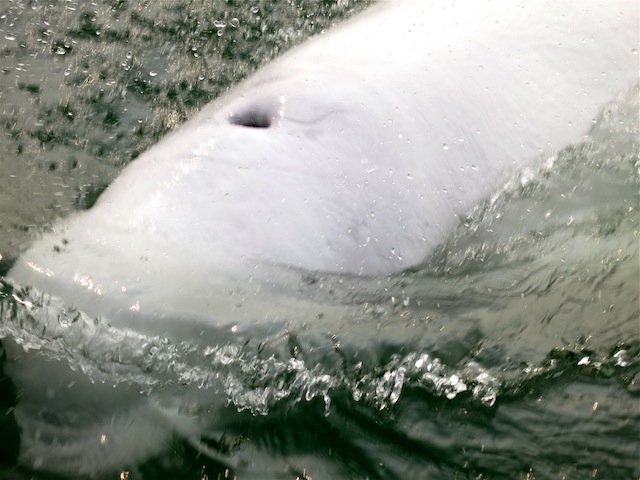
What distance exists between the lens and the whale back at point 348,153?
7.77ft

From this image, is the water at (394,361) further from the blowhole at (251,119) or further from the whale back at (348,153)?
the blowhole at (251,119)

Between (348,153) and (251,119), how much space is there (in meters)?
0.38

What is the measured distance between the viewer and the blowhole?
2701 mm

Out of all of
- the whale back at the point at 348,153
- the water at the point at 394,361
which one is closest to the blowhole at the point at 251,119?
the whale back at the point at 348,153

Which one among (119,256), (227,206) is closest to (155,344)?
(119,256)

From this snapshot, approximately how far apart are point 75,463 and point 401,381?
3.22 feet

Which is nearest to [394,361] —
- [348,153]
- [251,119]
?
[348,153]

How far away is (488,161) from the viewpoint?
2791mm

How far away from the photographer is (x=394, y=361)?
2459 millimetres

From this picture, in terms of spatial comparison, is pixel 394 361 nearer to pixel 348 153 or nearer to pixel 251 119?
pixel 348 153

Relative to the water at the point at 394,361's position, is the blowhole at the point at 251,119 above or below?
above

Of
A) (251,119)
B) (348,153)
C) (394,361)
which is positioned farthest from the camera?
(251,119)

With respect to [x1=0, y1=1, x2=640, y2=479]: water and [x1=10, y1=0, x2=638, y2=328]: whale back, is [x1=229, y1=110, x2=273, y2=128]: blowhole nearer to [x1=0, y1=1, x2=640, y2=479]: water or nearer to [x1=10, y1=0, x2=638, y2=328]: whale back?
[x1=10, y1=0, x2=638, y2=328]: whale back

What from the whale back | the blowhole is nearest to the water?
the whale back
